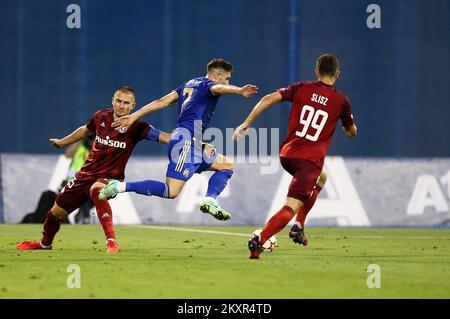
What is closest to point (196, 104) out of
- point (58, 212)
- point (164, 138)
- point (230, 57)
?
point (164, 138)

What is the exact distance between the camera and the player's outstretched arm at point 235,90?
788cm

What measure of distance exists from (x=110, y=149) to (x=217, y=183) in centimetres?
114

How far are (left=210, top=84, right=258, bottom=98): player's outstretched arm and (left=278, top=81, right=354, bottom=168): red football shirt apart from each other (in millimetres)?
347

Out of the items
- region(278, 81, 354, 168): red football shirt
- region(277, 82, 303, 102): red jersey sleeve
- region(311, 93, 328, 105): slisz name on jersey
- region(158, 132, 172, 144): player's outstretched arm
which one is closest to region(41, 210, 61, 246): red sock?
region(158, 132, 172, 144): player's outstretched arm

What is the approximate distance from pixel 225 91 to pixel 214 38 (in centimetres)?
867

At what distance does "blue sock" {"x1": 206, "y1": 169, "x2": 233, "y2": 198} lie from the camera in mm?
9078

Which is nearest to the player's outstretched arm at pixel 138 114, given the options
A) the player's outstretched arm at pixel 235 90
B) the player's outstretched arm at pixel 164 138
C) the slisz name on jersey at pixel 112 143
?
the slisz name on jersey at pixel 112 143

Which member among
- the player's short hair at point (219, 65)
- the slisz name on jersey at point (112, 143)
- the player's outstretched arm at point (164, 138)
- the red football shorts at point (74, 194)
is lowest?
the red football shorts at point (74, 194)

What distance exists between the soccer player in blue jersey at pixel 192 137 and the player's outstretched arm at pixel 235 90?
12mm

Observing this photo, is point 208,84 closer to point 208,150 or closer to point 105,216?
point 208,150

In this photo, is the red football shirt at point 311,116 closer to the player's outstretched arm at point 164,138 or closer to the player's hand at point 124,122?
the player's outstretched arm at point 164,138
